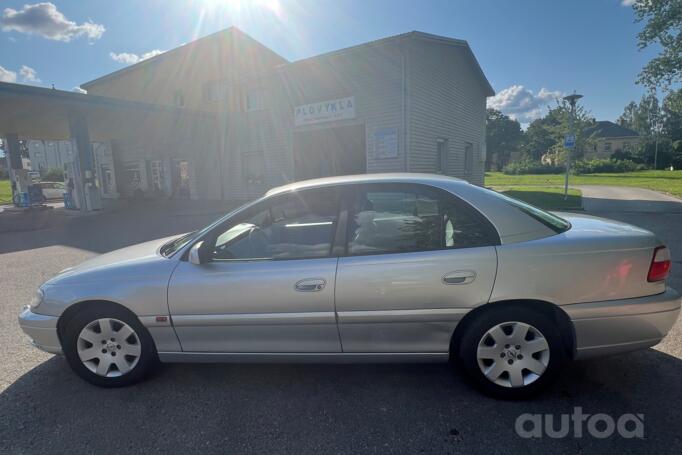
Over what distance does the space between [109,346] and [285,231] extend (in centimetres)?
160

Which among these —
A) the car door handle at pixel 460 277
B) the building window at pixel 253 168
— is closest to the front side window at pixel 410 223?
the car door handle at pixel 460 277

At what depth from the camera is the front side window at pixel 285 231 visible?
261 centimetres

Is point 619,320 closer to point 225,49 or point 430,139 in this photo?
point 430,139

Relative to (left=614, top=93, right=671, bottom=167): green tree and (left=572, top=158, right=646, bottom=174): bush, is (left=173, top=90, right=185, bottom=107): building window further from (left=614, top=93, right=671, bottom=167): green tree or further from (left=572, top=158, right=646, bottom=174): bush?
(left=614, top=93, right=671, bottom=167): green tree

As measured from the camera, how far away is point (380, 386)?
2.69m

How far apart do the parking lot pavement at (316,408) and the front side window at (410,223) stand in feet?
3.56

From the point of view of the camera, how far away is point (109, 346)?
2.73m

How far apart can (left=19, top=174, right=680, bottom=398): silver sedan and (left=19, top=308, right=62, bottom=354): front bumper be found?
0.04 feet

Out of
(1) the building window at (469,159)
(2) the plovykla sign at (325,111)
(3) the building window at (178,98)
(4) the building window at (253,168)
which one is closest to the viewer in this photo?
(2) the plovykla sign at (325,111)

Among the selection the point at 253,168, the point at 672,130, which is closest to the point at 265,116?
the point at 253,168

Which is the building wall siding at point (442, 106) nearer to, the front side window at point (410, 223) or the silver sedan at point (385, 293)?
the front side window at point (410, 223)

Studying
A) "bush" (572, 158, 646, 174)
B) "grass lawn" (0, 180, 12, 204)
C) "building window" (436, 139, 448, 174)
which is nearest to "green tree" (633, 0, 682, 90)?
"building window" (436, 139, 448, 174)

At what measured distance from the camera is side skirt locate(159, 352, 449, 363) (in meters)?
2.48

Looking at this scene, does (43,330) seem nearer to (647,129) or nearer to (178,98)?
(178,98)
